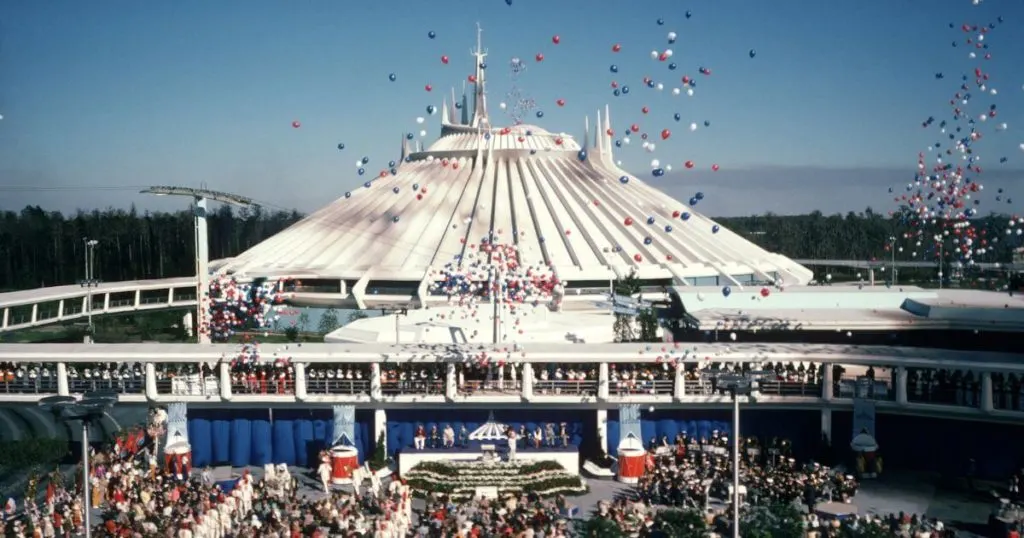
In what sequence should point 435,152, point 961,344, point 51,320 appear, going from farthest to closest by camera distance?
point 435,152 → point 51,320 → point 961,344

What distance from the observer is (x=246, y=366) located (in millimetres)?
21188

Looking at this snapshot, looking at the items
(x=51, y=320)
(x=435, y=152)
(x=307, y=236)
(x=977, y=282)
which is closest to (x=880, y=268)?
(x=977, y=282)

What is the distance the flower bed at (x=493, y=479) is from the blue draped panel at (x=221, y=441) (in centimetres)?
443

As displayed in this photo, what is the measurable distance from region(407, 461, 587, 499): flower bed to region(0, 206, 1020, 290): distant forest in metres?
40.3

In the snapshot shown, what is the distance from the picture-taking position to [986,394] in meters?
19.0

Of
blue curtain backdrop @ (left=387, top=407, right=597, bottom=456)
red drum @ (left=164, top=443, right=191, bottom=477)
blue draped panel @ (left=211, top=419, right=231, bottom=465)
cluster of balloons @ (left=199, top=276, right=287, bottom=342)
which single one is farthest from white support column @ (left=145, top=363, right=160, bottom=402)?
cluster of balloons @ (left=199, top=276, right=287, bottom=342)

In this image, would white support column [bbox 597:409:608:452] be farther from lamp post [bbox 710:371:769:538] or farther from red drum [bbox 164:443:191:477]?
red drum [bbox 164:443:191:477]

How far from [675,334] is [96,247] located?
180ft

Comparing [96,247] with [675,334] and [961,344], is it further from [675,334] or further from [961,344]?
[961,344]

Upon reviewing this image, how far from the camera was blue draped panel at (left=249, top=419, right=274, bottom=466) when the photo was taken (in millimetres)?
21172

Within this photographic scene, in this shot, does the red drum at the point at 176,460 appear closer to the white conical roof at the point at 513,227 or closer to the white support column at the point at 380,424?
the white support column at the point at 380,424

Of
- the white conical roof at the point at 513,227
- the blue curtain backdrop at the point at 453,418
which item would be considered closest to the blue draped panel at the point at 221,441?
the blue curtain backdrop at the point at 453,418

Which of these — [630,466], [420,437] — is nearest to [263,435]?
[420,437]

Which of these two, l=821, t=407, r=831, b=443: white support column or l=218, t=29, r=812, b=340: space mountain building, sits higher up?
l=218, t=29, r=812, b=340: space mountain building
